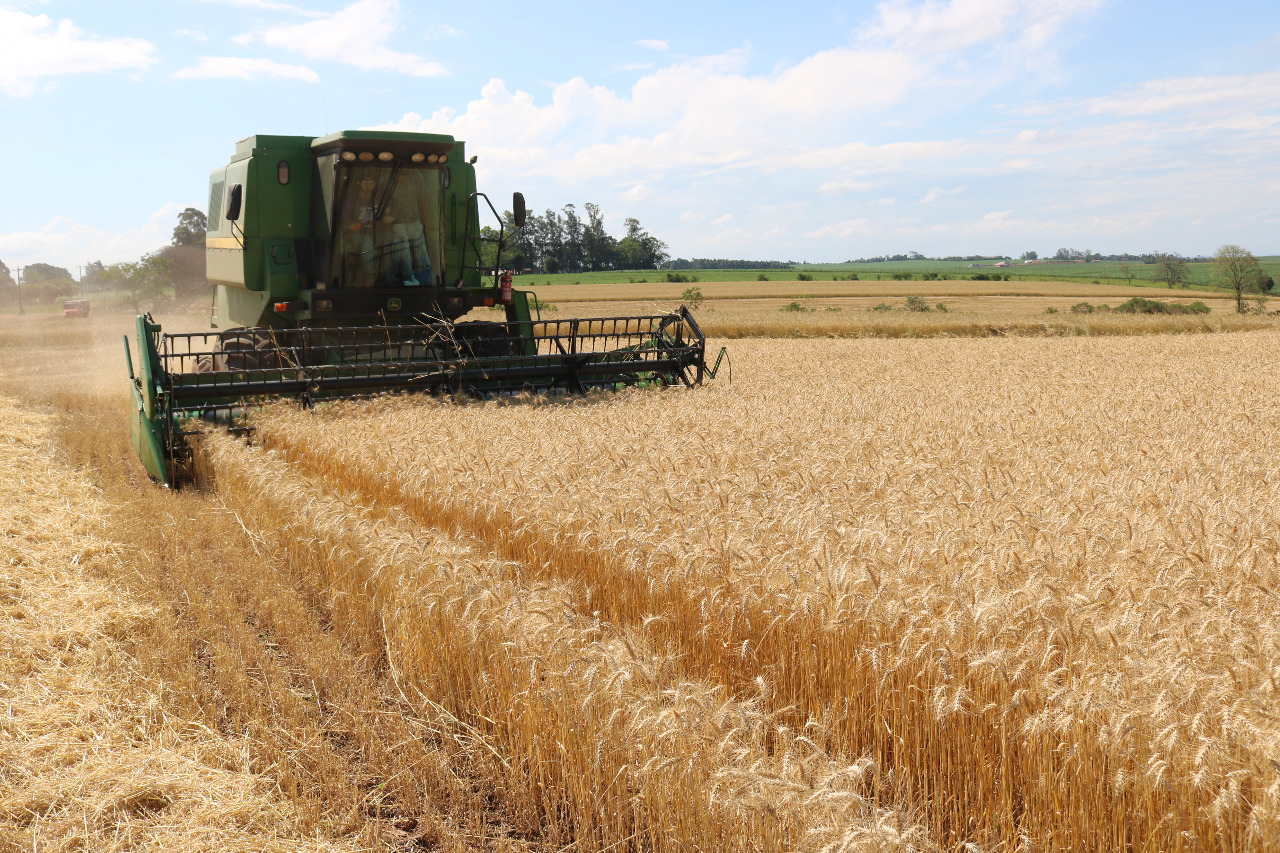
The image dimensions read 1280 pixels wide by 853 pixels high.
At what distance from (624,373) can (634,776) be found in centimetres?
829

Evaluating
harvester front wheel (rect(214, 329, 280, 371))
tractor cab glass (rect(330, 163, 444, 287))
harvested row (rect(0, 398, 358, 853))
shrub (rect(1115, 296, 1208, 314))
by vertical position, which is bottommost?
harvested row (rect(0, 398, 358, 853))

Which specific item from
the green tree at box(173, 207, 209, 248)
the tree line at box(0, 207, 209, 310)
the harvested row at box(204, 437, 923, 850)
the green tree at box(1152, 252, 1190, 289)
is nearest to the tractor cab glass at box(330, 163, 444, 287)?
the harvested row at box(204, 437, 923, 850)

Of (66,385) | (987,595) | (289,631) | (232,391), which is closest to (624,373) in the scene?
(232,391)

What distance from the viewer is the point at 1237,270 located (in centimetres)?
4734

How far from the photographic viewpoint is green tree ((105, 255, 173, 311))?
173 ft

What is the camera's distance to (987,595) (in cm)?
311

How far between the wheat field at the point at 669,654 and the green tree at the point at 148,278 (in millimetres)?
52556

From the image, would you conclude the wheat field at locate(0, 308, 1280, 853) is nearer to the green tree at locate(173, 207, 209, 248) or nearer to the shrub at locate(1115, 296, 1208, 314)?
the shrub at locate(1115, 296, 1208, 314)

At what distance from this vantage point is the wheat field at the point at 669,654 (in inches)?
96.9

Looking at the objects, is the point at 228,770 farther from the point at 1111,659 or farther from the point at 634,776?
the point at 1111,659

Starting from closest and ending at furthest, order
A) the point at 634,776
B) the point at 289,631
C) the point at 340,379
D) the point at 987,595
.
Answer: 1. the point at 634,776
2. the point at 987,595
3. the point at 289,631
4. the point at 340,379

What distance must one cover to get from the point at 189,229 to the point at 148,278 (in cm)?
683

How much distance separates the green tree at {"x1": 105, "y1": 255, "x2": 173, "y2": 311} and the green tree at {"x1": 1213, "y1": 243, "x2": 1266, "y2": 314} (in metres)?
57.4

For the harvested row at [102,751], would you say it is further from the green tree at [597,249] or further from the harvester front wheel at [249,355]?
the green tree at [597,249]
